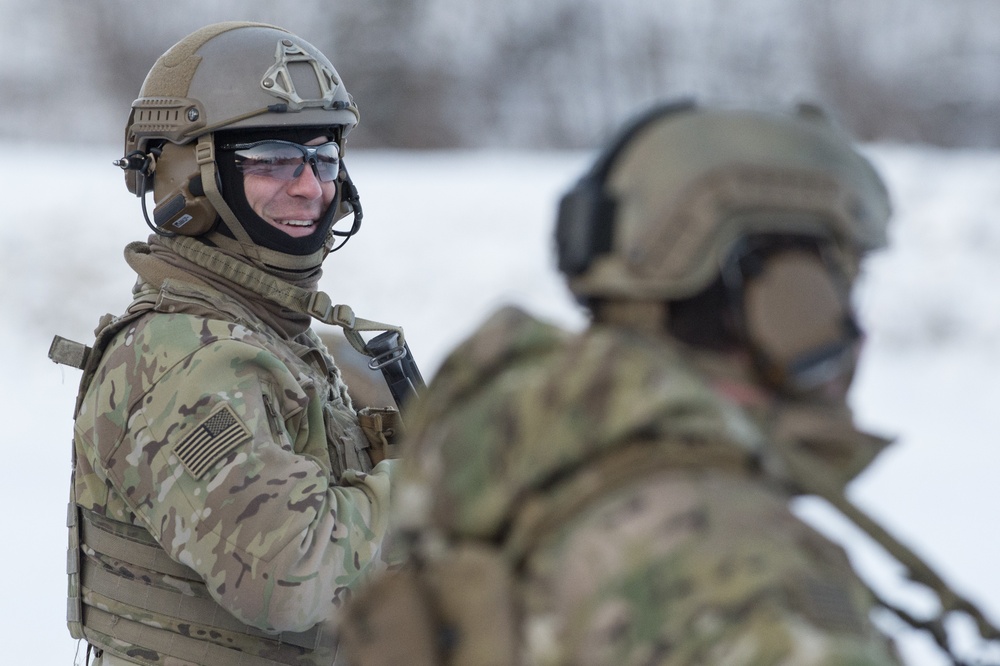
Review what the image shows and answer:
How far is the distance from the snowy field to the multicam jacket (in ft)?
9.95

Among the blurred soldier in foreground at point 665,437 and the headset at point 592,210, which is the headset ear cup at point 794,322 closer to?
the blurred soldier in foreground at point 665,437

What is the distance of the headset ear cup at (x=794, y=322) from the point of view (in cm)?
144

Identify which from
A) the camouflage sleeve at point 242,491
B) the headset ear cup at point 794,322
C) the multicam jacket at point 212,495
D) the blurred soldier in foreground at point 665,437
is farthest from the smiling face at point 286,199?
the headset ear cup at point 794,322

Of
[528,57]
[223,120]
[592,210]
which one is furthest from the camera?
[528,57]

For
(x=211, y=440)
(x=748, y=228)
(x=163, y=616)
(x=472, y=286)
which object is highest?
(x=748, y=228)

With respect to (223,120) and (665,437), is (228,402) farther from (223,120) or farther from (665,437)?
(665,437)

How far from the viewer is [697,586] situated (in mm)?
1304

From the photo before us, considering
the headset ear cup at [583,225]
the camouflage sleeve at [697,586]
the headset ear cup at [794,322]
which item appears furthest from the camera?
the headset ear cup at [583,225]

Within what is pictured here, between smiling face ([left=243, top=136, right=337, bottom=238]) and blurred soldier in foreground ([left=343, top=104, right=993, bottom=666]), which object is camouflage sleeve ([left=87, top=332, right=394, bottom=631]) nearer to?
smiling face ([left=243, top=136, right=337, bottom=238])

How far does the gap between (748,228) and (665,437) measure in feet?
0.81

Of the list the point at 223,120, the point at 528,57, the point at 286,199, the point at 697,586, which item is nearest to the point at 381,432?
the point at 286,199

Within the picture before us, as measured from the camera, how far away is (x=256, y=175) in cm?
299

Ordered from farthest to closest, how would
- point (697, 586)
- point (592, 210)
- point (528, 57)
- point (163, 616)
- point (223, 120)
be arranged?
1. point (528, 57)
2. point (223, 120)
3. point (163, 616)
4. point (592, 210)
5. point (697, 586)

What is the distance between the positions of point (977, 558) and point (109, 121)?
9.68 meters
